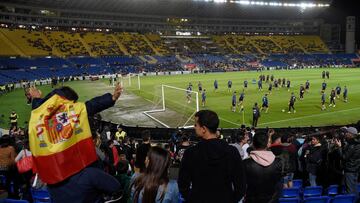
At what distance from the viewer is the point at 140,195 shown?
3.42 m

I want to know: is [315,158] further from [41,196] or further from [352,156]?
[41,196]

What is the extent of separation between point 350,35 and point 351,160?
108956mm

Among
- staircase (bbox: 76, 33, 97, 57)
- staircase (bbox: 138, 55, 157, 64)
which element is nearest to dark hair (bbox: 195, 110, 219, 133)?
staircase (bbox: 138, 55, 157, 64)

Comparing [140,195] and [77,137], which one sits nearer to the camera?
[77,137]

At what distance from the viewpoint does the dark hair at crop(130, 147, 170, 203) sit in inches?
131

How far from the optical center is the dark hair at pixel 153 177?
10.9 ft

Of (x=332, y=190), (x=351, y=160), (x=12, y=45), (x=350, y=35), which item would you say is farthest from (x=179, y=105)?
(x=350, y=35)

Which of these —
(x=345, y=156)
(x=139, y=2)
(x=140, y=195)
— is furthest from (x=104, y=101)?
(x=139, y=2)

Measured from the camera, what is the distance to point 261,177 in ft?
14.0

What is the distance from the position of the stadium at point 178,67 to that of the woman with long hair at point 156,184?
0.30 m

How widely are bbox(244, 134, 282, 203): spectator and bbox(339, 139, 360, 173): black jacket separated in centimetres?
327

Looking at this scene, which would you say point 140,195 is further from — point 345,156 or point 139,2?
point 139,2

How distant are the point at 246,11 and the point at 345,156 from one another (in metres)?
95.4

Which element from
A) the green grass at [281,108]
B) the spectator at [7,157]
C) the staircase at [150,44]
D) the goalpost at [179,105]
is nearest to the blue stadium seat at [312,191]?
the spectator at [7,157]
